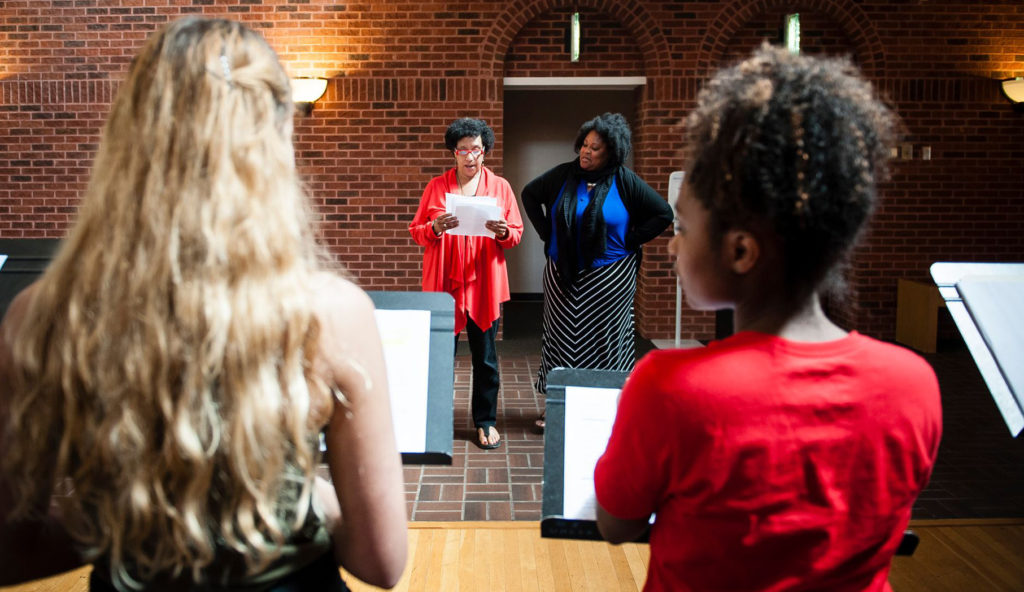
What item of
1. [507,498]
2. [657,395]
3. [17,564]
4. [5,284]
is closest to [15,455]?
[17,564]

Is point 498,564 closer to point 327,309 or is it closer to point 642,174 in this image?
point 327,309

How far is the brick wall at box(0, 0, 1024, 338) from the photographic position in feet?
22.3

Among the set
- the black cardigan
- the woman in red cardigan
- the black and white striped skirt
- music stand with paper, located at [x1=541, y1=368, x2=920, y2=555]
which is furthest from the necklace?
music stand with paper, located at [x1=541, y1=368, x2=920, y2=555]

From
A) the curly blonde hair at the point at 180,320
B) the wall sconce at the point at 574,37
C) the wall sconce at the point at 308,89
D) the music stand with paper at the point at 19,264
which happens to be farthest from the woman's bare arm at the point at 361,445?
the wall sconce at the point at 308,89

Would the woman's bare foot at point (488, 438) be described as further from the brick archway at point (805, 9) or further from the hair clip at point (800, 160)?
the brick archway at point (805, 9)

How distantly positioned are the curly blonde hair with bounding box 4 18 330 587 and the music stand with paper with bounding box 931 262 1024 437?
1.65 m

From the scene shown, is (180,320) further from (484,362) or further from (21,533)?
(484,362)

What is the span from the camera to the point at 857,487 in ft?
3.29

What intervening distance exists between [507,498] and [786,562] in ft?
8.80

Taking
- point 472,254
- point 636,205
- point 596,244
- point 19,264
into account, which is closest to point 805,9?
point 636,205

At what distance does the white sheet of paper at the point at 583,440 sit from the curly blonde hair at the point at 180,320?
697 mm

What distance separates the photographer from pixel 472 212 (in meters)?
3.86

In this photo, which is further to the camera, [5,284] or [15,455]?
[5,284]

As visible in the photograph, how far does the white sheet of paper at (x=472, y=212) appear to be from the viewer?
3.83 meters
